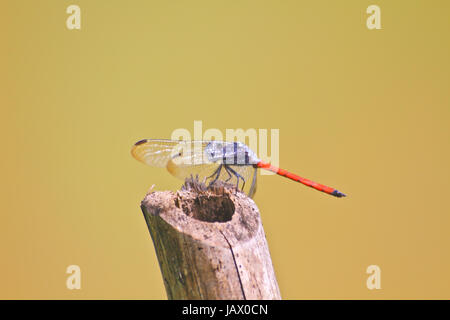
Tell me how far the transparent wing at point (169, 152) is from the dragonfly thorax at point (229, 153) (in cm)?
3

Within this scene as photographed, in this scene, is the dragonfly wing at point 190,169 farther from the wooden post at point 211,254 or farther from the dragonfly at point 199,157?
the wooden post at point 211,254

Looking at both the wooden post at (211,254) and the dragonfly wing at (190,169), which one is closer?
the wooden post at (211,254)

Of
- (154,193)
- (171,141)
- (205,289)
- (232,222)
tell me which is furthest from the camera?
(171,141)

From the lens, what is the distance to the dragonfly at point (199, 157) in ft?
5.55

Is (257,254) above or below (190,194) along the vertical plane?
below

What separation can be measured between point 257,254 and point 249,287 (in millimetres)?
92

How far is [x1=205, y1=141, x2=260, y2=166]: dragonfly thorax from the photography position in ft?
5.54

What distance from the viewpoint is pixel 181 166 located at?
1.72 m

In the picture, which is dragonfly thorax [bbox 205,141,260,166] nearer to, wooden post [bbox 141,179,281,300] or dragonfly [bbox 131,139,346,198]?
dragonfly [bbox 131,139,346,198]

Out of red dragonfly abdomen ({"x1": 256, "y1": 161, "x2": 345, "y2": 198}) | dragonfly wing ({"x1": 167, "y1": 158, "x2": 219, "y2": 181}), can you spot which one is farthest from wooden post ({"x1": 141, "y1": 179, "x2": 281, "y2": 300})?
red dragonfly abdomen ({"x1": 256, "y1": 161, "x2": 345, "y2": 198})

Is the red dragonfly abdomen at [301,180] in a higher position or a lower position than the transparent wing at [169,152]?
lower

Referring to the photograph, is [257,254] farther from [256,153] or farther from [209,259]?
[256,153]

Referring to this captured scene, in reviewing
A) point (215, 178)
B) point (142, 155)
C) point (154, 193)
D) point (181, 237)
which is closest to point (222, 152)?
point (215, 178)

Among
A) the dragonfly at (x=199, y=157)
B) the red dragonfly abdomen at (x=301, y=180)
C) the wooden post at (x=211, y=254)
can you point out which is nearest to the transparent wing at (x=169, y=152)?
the dragonfly at (x=199, y=157)
